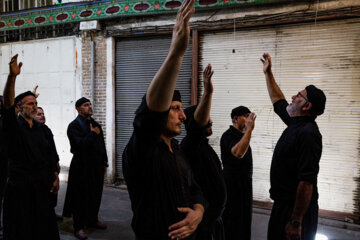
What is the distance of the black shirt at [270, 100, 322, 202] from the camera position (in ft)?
8.80

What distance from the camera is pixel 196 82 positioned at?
6535 mm

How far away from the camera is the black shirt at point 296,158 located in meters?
2.68

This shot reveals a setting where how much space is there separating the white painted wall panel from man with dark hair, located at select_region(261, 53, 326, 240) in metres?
6.03

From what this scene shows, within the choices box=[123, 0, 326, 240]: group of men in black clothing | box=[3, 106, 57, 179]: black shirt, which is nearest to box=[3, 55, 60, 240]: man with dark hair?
box=[3, 106, 57, 179]: black shirt

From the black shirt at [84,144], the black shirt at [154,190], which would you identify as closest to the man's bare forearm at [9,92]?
the black shirt at [84,144]

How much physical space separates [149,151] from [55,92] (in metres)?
7.14

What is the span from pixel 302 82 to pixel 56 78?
6.07 metres

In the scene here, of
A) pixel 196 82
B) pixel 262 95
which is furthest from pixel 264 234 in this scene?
pixel 196 82

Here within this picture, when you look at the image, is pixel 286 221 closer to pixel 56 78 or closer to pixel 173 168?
pixel 173 168

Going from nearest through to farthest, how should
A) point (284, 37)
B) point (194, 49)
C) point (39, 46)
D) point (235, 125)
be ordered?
point (235, 125), point (284, 37), point (194, 49), point (39, 46)

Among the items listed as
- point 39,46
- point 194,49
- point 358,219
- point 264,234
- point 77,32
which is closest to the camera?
point 264,234

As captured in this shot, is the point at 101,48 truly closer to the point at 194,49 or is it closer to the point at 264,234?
the point at 194,49

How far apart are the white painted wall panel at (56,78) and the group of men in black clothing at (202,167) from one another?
205 inches

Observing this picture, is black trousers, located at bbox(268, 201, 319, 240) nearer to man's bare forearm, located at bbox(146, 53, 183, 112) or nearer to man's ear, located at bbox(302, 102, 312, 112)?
man's ear, located at bbox(302, 102, 312, 112)
